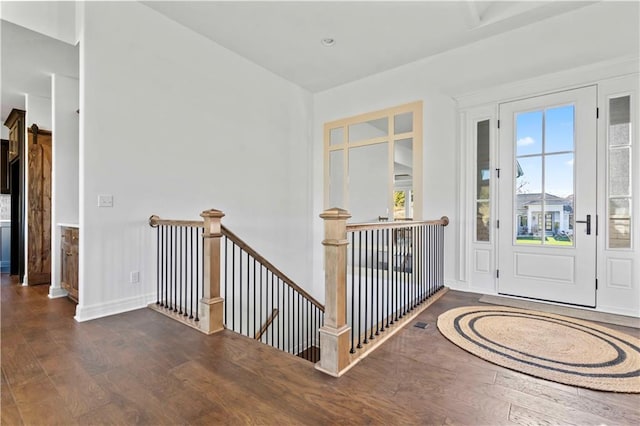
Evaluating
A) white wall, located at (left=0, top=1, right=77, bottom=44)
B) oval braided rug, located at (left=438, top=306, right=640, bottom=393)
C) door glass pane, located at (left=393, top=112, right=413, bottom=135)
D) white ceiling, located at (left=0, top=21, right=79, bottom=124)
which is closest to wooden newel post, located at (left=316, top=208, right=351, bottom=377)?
oval braided rug, located at (left=438, top=306, right=640, bottom=393)

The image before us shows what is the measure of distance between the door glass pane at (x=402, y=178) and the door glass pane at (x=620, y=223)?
81.5 inches

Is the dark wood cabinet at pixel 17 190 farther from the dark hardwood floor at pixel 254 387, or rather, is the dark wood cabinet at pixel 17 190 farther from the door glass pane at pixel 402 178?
the door glass pane at pixel 402 178

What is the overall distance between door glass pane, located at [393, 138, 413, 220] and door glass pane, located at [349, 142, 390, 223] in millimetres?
231

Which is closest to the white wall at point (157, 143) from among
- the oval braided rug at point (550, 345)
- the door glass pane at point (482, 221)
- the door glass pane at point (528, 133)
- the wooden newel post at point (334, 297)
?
the wooden newel post at point (334, 297)

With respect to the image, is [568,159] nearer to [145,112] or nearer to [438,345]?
[438,345]

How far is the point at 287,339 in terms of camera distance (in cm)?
495

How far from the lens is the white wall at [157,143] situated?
297 centimetres

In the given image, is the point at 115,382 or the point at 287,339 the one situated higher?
the point at 115,382

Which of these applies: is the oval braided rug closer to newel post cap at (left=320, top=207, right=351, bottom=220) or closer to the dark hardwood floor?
the dark hardwood floor

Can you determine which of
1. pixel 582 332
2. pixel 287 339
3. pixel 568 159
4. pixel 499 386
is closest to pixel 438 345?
pixel 499 386

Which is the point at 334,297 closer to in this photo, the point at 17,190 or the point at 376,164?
the point at 376,164

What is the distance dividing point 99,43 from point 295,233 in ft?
11.0

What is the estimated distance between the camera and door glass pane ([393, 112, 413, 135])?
4.55m

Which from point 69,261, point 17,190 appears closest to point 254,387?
point 69,261
